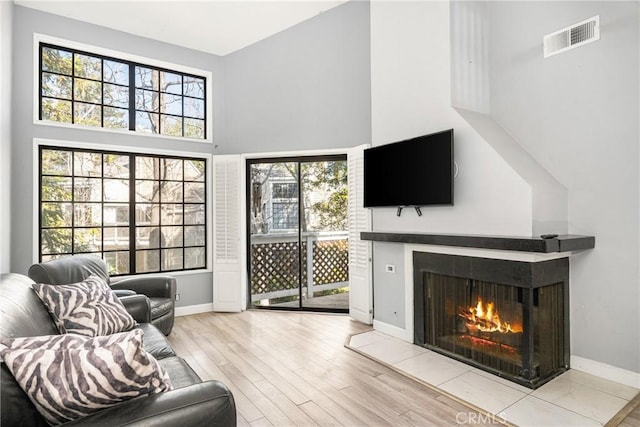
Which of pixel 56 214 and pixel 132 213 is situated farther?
pixel 132 213

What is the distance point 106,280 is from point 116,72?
9.08ft

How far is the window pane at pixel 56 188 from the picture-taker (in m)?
3.99

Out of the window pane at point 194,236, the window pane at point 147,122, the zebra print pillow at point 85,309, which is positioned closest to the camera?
the zebra print pillow at point 85,309

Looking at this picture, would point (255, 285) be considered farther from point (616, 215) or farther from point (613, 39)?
point (613, 39)

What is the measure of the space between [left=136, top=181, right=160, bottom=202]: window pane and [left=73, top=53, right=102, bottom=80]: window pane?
1.42 metres

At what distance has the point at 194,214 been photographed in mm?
4996

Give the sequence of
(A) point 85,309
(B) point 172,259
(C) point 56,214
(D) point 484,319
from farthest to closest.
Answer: (B) point 172,259 → (C) point 56,214 → (D) point 484,319 → (A) point 85,309

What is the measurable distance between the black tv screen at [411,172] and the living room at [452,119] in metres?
0.15

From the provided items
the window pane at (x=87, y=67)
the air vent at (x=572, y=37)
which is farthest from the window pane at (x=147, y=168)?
the air vent at (x=572, y=37)

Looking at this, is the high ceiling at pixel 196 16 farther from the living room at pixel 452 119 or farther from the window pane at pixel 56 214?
the window pane at pixel 56 214

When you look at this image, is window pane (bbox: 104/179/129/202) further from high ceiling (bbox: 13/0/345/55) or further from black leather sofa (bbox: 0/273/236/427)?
black leather sofa (bbox: 0/273/236/427)

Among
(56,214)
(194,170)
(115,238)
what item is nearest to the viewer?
(56,214)

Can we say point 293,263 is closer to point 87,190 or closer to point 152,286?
point 152,286

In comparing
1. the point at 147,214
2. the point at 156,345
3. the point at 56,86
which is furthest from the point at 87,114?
the point at 156,345
